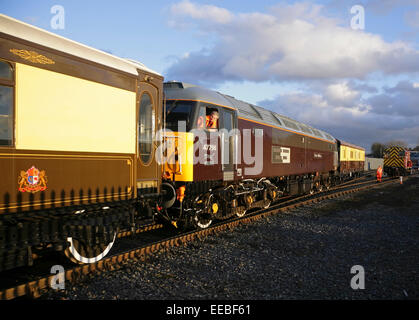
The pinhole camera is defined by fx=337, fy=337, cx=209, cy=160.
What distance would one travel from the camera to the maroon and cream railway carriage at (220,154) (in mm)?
8344

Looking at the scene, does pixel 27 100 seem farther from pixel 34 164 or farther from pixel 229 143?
pixel 229 143

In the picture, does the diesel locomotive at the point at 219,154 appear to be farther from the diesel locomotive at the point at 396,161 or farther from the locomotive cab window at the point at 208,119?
the diesel locomotive at the point at 396,161

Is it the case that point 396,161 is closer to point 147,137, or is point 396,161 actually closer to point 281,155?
point 281,155

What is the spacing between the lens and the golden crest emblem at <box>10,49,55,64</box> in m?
4.66

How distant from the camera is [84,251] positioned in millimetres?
6199

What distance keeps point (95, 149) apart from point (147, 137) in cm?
155

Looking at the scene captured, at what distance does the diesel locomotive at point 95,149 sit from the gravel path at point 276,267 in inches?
33.9

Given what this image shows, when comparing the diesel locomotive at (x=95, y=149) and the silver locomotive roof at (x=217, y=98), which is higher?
the silver locomotive roof at (x=217, y=98)

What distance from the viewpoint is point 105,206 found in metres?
6.11

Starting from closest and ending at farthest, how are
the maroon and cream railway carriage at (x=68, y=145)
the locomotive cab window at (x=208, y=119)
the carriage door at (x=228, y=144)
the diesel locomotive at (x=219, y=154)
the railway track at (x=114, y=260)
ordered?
the maroon and cream railway carriage at (x=68, y=145) → the railway track at (x=114, y=260) → the diesel locomotive at (x=219, y=154) → the locomotive cab window at (x=208, y=119) → the carriage door at (x=228, y=144)

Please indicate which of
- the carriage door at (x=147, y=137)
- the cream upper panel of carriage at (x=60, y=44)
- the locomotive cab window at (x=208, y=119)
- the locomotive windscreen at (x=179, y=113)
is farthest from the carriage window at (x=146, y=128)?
the locomotive cab window at (x=208, y=119)

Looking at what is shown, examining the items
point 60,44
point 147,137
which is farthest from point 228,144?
point 60,44
